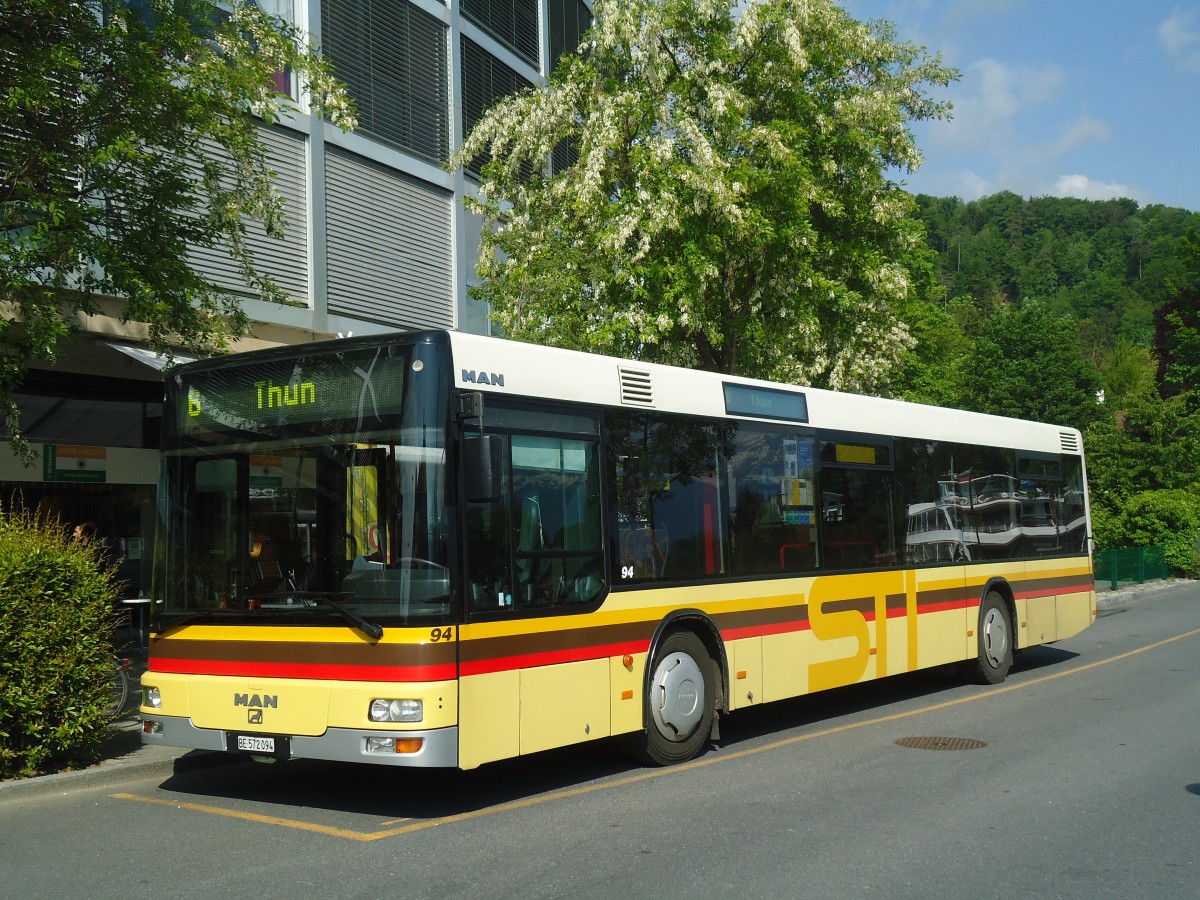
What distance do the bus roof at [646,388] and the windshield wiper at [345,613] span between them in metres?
1.56

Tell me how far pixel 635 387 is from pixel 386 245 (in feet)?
41.9

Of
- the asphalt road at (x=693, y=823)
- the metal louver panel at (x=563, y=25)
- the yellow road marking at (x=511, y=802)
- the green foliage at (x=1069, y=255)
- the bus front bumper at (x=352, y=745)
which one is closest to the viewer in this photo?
the asphalt road at (x=693, y=823)

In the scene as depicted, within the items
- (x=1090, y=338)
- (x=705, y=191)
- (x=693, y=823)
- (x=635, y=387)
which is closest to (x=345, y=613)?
(x=693, y=823)

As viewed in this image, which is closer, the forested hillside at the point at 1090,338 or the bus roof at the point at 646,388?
the bus roof at the point at 646,388

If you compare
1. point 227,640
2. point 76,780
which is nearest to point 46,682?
point 76,780

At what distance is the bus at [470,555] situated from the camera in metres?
7.48

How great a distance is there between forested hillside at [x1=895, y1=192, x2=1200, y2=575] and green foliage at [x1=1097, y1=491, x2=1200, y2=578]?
4cm

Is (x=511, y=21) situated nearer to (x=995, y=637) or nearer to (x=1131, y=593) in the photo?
(x=995, y=637)

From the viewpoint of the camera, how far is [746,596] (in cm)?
1022

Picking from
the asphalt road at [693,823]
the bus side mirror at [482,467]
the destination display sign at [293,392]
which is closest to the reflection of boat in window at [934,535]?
the asphalt road at [693,823]

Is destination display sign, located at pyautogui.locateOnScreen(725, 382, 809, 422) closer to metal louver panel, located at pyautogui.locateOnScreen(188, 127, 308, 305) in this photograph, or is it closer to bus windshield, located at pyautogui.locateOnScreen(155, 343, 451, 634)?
bus windshield, located at pyautogui.locateOnScreen(155, 343, 451, 634)

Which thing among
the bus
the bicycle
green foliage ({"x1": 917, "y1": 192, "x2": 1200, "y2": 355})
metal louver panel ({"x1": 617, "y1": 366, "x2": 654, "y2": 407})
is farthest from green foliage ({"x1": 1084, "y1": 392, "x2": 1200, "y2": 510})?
green foliage ({"x1": 917, "y1": 192, "x2": 1200, "y2": 355})

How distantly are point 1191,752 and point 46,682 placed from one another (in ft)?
A: 28.3

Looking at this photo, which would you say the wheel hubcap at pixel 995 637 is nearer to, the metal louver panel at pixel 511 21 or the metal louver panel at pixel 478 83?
the metal louver panel at pixel 478 83
